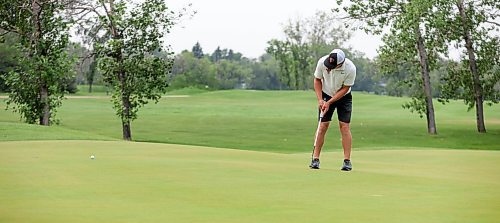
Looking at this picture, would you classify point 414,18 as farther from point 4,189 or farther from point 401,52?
point 4,189

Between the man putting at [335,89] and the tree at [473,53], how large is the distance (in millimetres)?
27055

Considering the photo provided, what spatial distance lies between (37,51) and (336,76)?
913 inches

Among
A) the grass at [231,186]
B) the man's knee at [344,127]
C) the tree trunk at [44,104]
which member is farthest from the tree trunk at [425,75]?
the man's knee at [344,127]

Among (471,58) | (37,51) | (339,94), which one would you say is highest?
(37,51)

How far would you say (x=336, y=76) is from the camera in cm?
1213

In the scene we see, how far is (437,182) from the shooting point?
10.1m

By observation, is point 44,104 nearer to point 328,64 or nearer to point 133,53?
point 133,53

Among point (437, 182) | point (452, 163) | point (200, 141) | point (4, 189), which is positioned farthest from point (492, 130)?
point (4, 189)

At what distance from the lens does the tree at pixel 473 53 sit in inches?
1547

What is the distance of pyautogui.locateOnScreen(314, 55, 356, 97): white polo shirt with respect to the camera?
12102 millimetres

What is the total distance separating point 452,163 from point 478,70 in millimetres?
28069

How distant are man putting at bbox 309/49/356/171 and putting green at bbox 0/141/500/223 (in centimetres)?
48

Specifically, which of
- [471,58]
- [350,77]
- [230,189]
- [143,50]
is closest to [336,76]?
[350,77]

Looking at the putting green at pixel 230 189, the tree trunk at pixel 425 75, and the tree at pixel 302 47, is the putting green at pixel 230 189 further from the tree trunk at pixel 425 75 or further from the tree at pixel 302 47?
the tree at pixel 302 47
